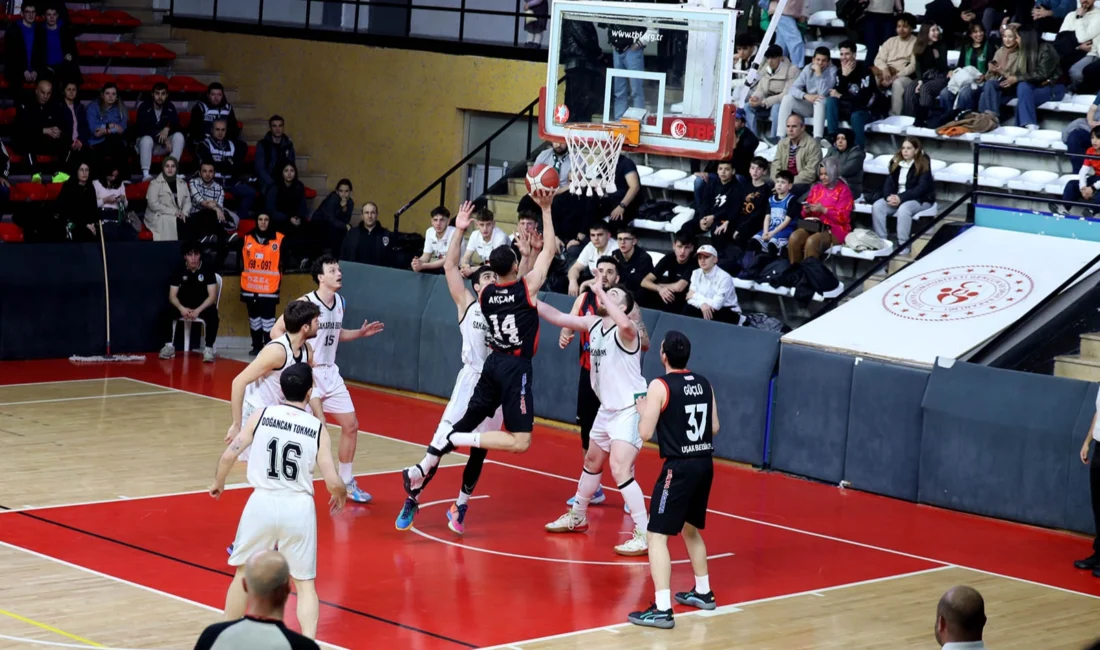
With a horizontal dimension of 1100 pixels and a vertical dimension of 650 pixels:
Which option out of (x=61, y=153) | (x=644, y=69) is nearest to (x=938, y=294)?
(x=644, y=69)

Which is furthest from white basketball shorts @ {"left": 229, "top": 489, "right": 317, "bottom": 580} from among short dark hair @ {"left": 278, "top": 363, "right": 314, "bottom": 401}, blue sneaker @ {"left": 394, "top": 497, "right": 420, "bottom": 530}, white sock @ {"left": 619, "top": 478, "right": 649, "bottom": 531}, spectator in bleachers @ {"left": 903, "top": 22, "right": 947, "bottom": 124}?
spectator in bleachers @ {"left": 903, "top": 22, "right": 947, "bottom": 124}

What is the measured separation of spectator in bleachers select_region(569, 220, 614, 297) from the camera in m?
17.4

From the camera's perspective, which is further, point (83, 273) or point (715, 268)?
point (83, 273)

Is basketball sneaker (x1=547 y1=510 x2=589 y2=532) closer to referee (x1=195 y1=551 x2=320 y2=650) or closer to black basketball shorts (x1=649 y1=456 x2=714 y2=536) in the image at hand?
black basketball shorts (x1=649 y1=456 x2=714 y2=536)

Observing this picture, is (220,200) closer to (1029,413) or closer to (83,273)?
(83,273)

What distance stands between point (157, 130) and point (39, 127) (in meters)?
1.85

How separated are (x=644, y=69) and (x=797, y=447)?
4.13 meters

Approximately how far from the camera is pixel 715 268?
55.8ft

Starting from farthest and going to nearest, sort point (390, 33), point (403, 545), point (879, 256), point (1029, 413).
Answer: point (390, 33) → point (879, 256) → point (1029, 413) → point (403, 545)

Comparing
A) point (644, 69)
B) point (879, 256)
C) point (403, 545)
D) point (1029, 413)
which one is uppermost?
point (644, 69)

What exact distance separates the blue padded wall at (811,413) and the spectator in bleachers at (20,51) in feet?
43.0

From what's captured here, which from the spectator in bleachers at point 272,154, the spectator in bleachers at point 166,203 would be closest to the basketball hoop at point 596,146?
the spectator in bleachers at point 166,203

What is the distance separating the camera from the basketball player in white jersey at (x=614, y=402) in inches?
468

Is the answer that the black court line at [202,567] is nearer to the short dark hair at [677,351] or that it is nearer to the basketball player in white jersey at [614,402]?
the short dark hair at [677,351]
